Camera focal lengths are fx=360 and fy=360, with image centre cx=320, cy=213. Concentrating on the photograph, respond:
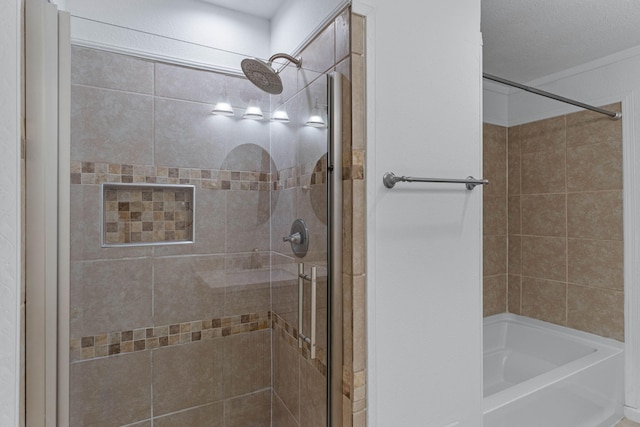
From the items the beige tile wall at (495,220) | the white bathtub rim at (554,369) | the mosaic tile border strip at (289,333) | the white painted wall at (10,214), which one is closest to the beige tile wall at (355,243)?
the mosaic tile border strip at (289,333)

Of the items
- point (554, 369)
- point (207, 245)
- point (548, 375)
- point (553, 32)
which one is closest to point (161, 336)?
point (207, 245)

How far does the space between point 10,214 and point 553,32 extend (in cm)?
256

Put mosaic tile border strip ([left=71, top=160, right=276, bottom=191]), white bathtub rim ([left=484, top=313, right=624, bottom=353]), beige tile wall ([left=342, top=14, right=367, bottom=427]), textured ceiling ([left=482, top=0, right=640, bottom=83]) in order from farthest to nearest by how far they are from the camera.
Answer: white bathtub rim ([left=484, top=313, right=624, bottom=353]), textured ceiling ([left=482, top=0, right=640, bottom=83]), beige tile wall ([left=342, top=14, right=367, bottom=427]), mosaic tile border strip ([left=71, top=160, right=276, bottom=191])

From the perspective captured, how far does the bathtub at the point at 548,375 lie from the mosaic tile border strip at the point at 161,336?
1103 millimetres

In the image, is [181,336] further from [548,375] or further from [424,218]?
[548,375]

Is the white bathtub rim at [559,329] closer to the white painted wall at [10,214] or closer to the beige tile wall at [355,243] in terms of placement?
the beige tile wall at [355,243]

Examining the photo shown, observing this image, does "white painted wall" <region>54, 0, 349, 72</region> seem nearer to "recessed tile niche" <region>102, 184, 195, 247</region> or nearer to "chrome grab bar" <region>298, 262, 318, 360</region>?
"recessed tile niche" <region>102, 184, 195, 247</region>

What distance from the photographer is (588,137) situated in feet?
7.97

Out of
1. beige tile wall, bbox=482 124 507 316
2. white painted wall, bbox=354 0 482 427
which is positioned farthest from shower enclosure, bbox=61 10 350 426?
beige tile wall, bbox=482 124 507 316

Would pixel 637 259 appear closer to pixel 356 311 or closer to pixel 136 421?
pixel 356 311

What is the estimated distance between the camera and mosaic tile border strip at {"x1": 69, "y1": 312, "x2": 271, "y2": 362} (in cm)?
100

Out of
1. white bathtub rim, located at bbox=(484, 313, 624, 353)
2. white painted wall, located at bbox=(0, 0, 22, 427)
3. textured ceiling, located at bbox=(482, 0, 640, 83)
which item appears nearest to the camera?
white painted wall, located at bbox=(0, 0, 22, 427)

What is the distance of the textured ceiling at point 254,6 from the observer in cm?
120

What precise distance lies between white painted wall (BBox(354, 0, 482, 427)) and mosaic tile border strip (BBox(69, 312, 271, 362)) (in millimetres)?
404
